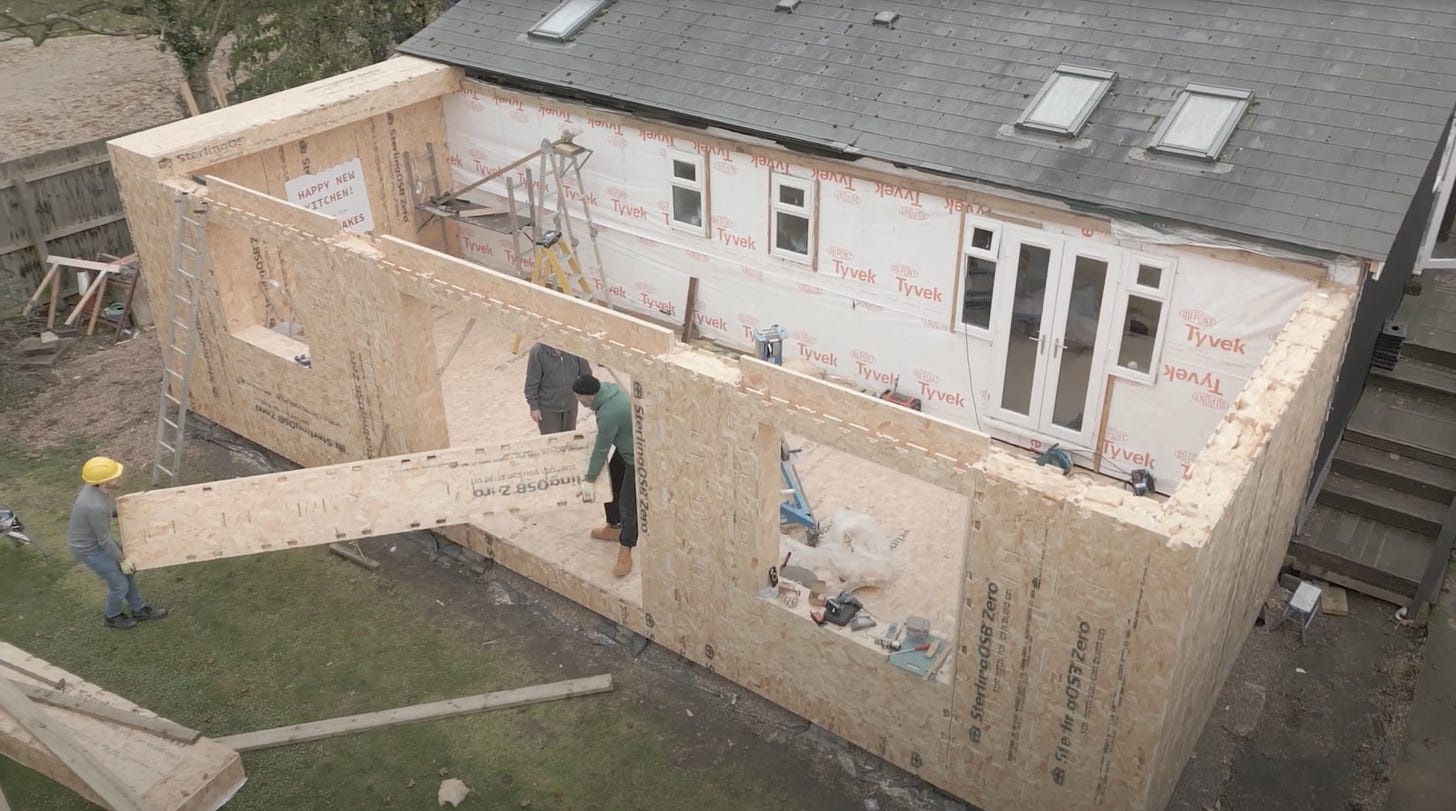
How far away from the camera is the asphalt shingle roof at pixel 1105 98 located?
9023 mm

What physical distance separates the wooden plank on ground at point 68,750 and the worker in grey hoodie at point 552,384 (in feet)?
14.0

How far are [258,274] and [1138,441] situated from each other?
9.06 m

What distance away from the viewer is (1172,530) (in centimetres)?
623

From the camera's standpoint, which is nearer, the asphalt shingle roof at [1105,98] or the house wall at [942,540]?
the house wall at [942,540]

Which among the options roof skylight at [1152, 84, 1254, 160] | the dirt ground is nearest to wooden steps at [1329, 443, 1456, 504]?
roof skylight at [1152, 84, 1254, 160]

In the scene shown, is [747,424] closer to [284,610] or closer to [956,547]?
[956,547]

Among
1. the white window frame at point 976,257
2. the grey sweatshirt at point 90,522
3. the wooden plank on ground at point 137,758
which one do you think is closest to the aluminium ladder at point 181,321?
the grey sweatshirt at point 90,522

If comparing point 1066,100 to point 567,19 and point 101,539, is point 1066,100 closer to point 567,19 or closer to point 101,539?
point 567,19

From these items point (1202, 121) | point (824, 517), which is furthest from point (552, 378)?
point (1202, 121)

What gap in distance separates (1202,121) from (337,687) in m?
8.38

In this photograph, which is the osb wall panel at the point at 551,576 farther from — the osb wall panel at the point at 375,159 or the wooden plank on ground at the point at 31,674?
the osb wall panel at the point at 375,159

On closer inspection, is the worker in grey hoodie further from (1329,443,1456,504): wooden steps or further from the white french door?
(1329,443,1456,504): wooden steps

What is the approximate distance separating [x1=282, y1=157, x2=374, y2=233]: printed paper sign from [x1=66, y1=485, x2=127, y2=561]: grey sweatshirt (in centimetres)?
460

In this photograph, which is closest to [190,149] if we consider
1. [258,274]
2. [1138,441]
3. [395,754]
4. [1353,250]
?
[258,274]
